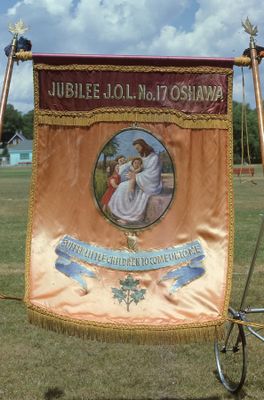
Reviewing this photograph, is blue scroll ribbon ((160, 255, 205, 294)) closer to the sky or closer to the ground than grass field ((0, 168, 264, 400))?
closer to the sky

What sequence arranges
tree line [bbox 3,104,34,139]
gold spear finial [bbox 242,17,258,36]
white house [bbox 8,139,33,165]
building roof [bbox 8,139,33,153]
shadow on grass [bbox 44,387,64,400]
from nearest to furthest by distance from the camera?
gold spear finial [bbox 242,17,258,36]
shadow on grass [bbox 44,387,64,400]
white house [bbox 8,139,33,165]
building roof [bbox 8,139,33,153]
tree line [bbox 3,104,34,139]

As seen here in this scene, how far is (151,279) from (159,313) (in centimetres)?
24

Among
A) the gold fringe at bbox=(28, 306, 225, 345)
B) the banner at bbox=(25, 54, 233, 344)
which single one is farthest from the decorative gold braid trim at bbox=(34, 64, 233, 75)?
the gold fringe at bbox=(28, 306, 225, 345)

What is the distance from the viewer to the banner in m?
4.16

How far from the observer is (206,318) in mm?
4133

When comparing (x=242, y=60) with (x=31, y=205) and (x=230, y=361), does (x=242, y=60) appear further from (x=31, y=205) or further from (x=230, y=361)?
(x=230, y=361)

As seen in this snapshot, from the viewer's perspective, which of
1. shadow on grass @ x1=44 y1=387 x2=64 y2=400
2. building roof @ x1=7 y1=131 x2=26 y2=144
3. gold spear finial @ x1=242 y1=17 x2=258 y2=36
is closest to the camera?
gold spear finial @ x1=242 y1=17 x2=258 y2=36

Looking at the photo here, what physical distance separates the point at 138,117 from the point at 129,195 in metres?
0.55

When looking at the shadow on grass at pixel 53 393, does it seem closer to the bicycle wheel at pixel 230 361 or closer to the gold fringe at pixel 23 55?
the bicycle wheel at pixel 230 361

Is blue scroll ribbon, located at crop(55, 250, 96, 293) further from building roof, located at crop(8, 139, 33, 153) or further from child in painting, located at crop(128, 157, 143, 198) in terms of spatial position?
building roof, located at crop(8, 139, 33, 153)

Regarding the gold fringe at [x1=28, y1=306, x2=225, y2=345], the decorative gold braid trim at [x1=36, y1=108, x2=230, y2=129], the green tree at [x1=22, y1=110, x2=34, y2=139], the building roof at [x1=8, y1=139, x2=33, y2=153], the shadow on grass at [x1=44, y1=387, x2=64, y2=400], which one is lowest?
Answer: the shadow on grass at [x1=44, y1=387, x2=64, y2=400]

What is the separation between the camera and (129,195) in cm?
427

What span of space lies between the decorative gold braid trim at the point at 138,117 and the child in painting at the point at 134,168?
277 mm

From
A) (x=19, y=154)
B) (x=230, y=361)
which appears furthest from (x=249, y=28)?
(x=19, y=154)
